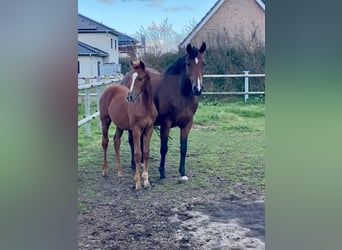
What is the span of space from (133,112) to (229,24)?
1.65 feet

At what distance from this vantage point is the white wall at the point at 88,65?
163 cm

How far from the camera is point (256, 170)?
5.38 ft

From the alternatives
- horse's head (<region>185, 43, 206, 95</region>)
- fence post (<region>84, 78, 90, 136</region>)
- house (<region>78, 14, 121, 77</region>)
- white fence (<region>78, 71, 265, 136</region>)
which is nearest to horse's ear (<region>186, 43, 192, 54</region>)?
horse's head (<region>185, 43, 206, 95</region>)

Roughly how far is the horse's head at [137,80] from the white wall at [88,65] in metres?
0.14

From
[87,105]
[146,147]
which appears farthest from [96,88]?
[146,147]

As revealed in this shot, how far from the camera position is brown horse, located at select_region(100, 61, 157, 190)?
5.51 ft

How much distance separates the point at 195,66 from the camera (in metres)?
1.66

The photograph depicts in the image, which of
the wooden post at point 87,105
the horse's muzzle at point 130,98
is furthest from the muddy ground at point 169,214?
the horse's muzzle at point 130,98

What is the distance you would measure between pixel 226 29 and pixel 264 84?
28 centimetres

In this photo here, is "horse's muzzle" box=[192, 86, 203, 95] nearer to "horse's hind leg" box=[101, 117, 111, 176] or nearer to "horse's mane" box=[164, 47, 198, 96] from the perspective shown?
"horse's mane" box=[164, 47, 198, 96]
